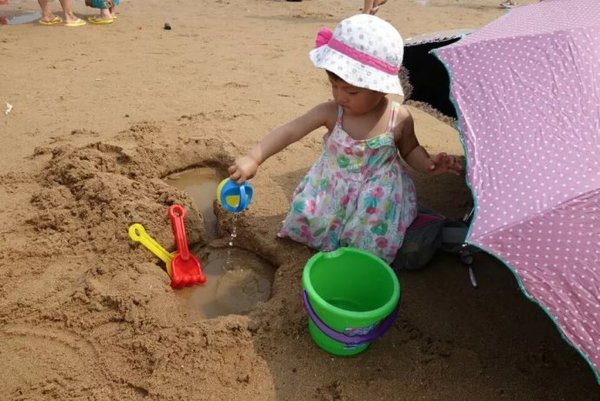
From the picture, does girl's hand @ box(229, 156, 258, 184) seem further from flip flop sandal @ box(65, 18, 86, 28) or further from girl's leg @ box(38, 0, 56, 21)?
girl's leg @ box(38, 0, 56, 21)

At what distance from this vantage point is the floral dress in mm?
2287

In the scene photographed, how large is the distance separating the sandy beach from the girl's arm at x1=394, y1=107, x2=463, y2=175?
0.53 meters

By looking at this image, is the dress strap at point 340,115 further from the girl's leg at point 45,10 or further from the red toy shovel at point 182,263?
the girl's leg at point 45,10

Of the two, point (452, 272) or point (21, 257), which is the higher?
point (21, 257)

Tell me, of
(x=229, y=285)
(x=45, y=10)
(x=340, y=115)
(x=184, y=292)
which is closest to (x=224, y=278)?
(x=229, y=285)

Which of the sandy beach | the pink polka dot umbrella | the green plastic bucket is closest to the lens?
the pink polka dot umbrella

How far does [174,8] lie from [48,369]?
608cm

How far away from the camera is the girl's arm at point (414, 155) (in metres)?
2.27

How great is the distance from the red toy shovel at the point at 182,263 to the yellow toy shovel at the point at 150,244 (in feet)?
0.11

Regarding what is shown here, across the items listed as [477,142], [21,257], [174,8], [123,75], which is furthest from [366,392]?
[174,8]

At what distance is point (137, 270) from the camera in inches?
90.3

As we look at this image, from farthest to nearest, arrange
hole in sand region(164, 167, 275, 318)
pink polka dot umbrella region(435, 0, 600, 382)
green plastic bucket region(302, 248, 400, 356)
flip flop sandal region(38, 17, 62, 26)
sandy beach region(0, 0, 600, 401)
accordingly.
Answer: flip flop sandal region(38, 17, 62, 26) → hole in sand region(164, 167, 275, 318) → sandy beach region(0, 0, 600, 401) → green plastic bucket region(302, 248, 400, 356) → pink polka dot umbrella region(435, 0, 600, 382)

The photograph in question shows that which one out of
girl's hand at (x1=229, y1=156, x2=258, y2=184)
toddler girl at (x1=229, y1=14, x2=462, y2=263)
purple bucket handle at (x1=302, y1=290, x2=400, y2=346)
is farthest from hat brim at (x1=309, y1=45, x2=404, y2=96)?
purple bucket handle at (x1=302, y1=290, x2=400, y2=346)

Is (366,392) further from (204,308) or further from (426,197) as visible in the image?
(426,197)
